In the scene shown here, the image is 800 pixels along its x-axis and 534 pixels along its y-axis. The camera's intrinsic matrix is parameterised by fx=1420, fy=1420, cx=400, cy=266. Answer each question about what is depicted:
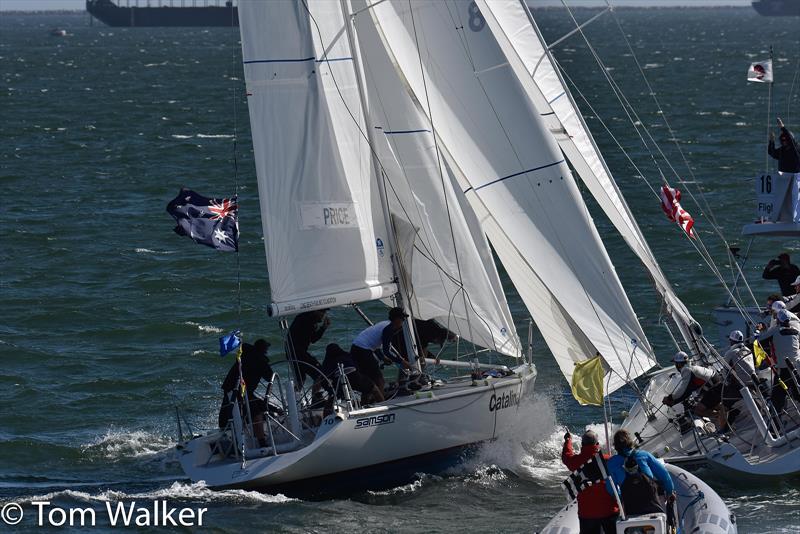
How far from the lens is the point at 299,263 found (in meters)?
17.4

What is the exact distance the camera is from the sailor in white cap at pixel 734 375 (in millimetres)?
17297

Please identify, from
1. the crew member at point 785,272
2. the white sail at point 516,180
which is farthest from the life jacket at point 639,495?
the crew member at point 785,272

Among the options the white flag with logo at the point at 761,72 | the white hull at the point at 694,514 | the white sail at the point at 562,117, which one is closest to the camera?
the white hull at the point at 694,514

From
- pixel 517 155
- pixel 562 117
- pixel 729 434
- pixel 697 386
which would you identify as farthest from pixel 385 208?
pixel 729 434

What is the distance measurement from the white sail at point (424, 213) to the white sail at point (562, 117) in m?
1.54

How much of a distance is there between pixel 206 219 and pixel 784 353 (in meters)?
7.32

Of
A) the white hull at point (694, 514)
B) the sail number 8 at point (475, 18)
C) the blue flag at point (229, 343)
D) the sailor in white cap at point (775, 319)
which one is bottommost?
the white hull at point (694, 514)

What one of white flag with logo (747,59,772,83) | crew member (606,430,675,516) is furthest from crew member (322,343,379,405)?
white flag with logo (747,59,772,83)

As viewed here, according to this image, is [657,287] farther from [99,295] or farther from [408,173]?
[99,295]

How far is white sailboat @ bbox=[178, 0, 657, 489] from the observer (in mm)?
16938

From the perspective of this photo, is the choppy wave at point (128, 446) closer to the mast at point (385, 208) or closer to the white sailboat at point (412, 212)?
the white sailboat at point (412, 212)

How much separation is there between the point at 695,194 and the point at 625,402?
19321 millimetres

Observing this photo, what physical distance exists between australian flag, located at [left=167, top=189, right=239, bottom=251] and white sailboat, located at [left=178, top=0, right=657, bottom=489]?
20.2 inches

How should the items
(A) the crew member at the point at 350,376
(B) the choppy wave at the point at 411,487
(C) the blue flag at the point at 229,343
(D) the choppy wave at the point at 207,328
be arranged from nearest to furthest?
(C) the blue flag at the point at 229,343 < (B) the choppy wave at the point at 411,487 < (A) the crew member at the point at 350,376 < (D) the choppy wave at the point at 207,328
